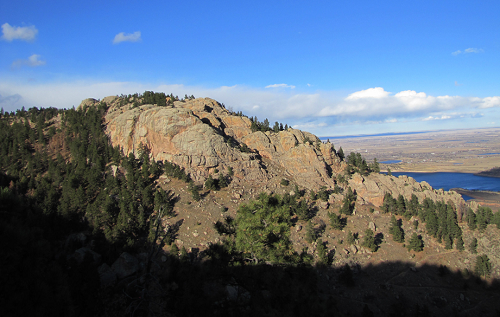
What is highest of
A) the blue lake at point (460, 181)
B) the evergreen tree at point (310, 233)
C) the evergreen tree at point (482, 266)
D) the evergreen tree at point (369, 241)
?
the evergreen tree at point (310, 233)

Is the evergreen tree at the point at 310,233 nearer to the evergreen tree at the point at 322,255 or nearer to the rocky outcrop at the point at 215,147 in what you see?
the evergreen tree at the point at 322,255

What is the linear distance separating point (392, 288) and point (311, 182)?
941 inches

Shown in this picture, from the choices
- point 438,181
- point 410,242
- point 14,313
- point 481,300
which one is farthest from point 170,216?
point 438,181

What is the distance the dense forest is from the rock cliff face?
2939mm

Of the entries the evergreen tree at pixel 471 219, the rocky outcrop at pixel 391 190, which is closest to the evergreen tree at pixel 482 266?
the evergreen tree at pixel 471 219

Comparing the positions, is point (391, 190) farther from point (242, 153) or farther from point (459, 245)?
point (242, 153)

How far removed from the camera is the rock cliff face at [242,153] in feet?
164

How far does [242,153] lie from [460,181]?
5122 inches

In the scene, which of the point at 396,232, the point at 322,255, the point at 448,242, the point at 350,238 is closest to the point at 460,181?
the point at 448,242

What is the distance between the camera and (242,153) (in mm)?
54219

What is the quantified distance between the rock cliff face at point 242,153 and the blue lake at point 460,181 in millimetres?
80392

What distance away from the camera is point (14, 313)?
291 inches

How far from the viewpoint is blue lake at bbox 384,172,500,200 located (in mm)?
107000

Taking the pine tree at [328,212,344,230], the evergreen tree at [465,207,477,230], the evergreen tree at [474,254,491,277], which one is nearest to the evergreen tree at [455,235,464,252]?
the evergreen tree at [474,254,491,277]
